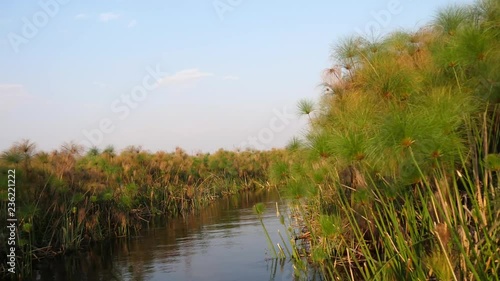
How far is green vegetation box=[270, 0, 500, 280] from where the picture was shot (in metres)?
3.39

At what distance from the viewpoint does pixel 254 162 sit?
2695cm

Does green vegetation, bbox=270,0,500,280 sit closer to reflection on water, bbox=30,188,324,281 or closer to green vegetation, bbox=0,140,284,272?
reflection on water, bbox=30,188,324,281

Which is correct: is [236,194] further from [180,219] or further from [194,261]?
[194,261]

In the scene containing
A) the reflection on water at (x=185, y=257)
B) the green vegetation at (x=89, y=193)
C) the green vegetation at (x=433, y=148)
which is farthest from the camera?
the green vegetation at (x=89, y=193)

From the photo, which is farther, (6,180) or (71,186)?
(71,186)

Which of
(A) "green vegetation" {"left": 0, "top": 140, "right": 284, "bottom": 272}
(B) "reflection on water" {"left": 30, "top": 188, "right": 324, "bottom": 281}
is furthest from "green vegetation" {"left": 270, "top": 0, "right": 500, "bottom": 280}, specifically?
(A) "green vegetation" {"left": 0, "top": 140, "right": 284, "bottom": 272}

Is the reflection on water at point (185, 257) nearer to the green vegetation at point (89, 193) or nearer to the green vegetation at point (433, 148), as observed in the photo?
the green vegetation at point (89, 193)

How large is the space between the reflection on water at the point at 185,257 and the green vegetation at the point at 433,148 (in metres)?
2.16

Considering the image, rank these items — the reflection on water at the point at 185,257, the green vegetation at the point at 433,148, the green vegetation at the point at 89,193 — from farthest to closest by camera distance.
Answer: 1. the green vegetation at the point at 89,193
2. the reflection on water at the point at 185,257
3. the green vegetation at the point at 433,148

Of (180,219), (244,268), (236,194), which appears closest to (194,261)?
(244,268)

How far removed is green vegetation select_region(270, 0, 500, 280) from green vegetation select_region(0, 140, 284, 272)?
17.7ft

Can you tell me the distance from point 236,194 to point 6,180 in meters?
13.6

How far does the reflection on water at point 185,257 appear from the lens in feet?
26.3

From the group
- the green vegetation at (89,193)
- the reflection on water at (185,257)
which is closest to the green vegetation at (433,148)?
the reflection on water at (185,257)
